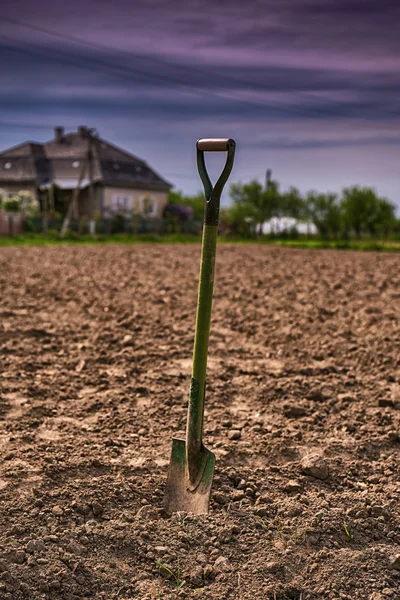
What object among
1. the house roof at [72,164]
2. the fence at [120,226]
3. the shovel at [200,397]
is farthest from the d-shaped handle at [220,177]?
the house roof at [72,164]

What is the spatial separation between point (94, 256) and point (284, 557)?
11.8m

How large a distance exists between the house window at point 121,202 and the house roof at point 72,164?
0.66 meters

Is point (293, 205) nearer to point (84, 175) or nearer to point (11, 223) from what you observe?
point (84, 175)

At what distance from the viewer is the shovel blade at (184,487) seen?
9.52ft

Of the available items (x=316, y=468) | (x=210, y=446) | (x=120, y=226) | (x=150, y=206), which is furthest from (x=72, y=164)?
(x=316, y=468)

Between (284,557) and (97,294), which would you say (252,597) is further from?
(97,294)

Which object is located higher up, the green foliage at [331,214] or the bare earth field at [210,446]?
the green foliage at [331,214]

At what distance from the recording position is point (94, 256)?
1396 centimetres

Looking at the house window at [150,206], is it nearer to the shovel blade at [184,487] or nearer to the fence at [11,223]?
the fence at [11,223]

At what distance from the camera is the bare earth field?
2.55 meters

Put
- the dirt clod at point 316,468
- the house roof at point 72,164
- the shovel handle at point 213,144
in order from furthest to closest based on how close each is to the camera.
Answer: the house roof at point 72,164 < the dirt clod at point 316,468 < the shovel handle at point 213,144

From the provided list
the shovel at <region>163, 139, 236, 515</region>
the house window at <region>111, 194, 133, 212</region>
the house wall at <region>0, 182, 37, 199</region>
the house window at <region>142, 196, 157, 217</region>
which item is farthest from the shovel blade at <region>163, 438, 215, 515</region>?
the house wall at <region>0, 182, 37, 199</region>

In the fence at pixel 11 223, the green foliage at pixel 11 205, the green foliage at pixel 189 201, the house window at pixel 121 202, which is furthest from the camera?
the green foliage at pixel 189 201

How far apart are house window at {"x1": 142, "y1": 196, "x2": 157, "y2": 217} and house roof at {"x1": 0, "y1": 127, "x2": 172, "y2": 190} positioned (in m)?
0.86
